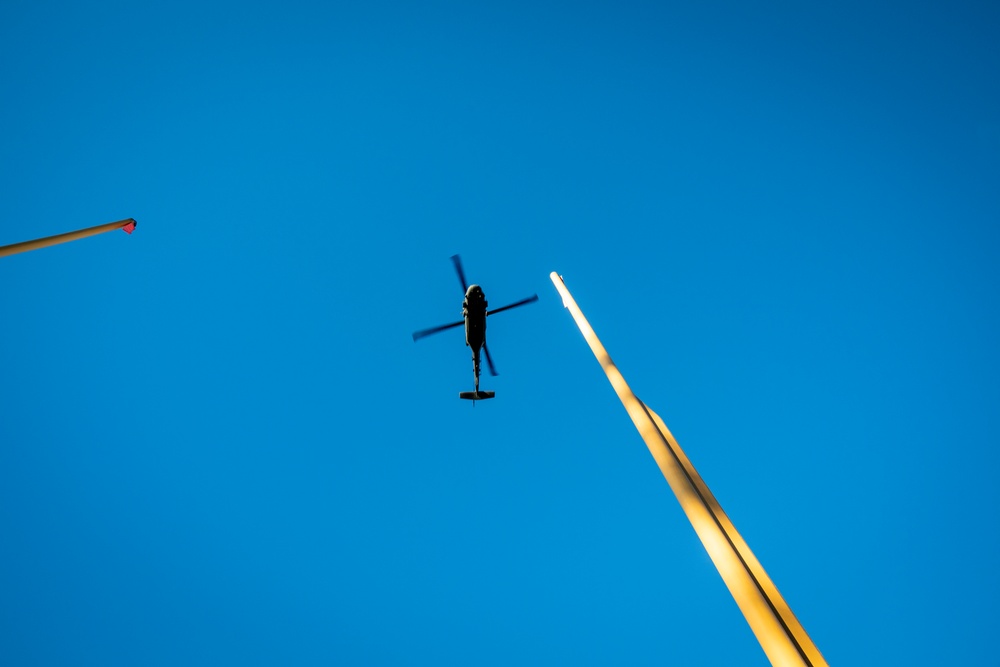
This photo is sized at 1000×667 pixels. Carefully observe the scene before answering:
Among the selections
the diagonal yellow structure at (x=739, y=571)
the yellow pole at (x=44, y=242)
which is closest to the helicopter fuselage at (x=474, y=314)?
the yellow pole at (x=44, y=242)

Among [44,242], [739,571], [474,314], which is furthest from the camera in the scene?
[474,314]

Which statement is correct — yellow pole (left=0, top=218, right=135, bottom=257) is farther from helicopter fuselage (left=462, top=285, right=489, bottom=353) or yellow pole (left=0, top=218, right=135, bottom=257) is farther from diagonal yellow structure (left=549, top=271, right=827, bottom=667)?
helicopter fuselage (left=462, top=285, right=489, bottom=353)

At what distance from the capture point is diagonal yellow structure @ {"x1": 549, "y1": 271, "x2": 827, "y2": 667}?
285 centimetres

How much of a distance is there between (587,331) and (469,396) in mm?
12675

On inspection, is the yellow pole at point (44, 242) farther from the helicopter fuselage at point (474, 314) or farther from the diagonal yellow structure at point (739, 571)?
the helicopter fuselage at point (474, 314)

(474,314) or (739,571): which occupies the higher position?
(474,314)

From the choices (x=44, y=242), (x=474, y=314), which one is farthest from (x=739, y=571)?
(x=474, y=314)

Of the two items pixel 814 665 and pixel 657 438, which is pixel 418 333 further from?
pixel 814 665

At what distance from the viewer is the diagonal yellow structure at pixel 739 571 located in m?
2.85

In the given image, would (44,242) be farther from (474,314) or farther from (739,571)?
(474,314)

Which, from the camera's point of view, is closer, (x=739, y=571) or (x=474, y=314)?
(x=739, y=571)

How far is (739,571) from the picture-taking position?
3.32 metres

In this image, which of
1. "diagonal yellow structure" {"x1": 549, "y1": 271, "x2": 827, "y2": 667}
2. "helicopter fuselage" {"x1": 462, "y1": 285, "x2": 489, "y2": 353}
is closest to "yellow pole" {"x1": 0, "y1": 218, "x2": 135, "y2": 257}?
"diagonal yellow structure" {"x1": 549, "y1": 271, "x2": 827, "y2": 667}

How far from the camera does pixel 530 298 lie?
1738cm
